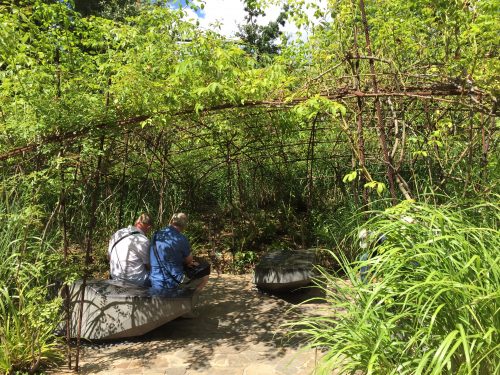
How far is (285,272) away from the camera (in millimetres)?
5301

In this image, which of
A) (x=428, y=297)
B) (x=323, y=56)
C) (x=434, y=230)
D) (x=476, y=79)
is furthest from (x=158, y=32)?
(x=428, y=297)

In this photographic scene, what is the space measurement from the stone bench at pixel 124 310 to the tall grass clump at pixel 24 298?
334 millimetres

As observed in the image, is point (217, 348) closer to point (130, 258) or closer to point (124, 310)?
point (124, 310)

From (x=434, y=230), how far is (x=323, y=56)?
3053mm

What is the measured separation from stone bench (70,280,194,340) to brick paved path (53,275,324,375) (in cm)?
15

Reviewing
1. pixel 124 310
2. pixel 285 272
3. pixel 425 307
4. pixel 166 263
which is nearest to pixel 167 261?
pixel 166 263

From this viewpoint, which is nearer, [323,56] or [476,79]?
[476,79]

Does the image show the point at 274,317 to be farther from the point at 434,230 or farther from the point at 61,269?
Result: the point at 434,230

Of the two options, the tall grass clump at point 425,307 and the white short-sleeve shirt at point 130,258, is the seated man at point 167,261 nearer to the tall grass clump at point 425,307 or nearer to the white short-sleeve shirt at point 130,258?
the white short-sleeve shirt at point 130,258

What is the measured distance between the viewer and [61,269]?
143 inches

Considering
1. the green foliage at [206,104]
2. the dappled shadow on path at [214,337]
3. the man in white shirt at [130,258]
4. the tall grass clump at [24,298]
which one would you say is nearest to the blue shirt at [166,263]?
the man in white shirt at [130,258]

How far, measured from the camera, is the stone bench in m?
4.11

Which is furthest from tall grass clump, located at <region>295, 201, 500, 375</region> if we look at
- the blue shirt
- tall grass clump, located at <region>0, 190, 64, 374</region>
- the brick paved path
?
tall grass clump, located at <region>0, 190, 64, 374</region>

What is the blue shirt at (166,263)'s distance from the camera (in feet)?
14.6
